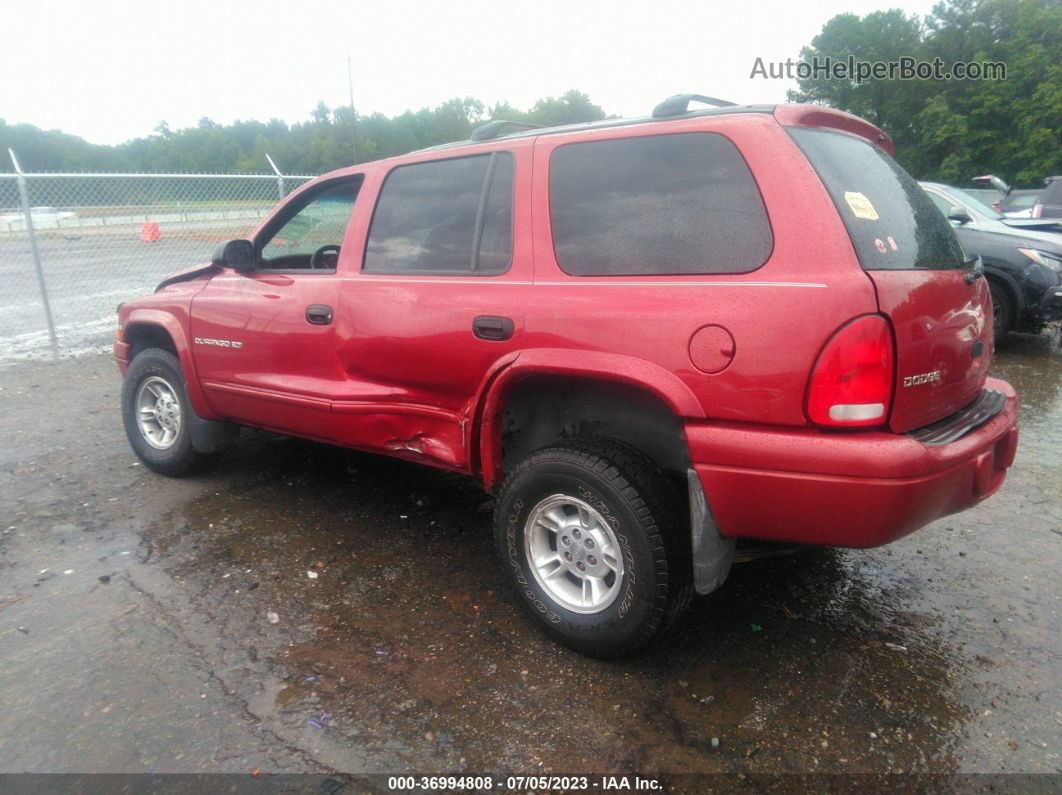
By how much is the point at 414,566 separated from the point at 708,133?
86.4 inches

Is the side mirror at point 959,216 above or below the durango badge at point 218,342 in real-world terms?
above

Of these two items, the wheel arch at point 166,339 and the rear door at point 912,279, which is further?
the wheel arch at point 166,339

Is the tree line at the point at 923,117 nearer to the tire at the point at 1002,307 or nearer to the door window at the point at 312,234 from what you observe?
the tire at the point at 1002,307

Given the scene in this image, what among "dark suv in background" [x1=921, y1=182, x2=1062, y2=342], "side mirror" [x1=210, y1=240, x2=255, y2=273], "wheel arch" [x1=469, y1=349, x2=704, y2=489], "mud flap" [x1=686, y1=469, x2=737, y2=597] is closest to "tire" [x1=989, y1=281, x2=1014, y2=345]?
"dark suv in background" [x1=921, y1=182, x2=1062, y2=342]

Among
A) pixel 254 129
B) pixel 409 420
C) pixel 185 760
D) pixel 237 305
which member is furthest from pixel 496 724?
pixel 254 129

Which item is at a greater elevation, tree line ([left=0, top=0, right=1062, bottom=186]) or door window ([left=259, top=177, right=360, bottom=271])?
tree line ([left=0, top=0, right=1062, bottom=186])

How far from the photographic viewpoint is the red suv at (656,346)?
2.13 meters

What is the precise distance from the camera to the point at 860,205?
7.66 feet

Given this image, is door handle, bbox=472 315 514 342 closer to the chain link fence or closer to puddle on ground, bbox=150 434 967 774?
puddle on ground, bbox=150 434 967 774

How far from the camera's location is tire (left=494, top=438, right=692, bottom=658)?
2418 millimetres

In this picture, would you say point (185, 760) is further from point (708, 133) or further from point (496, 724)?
point (708, 133)

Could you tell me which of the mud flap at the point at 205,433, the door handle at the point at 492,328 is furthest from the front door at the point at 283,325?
the door handle at the point at 492,328

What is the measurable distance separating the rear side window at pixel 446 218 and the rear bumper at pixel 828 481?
116 cm

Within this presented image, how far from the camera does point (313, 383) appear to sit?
3.46 m
